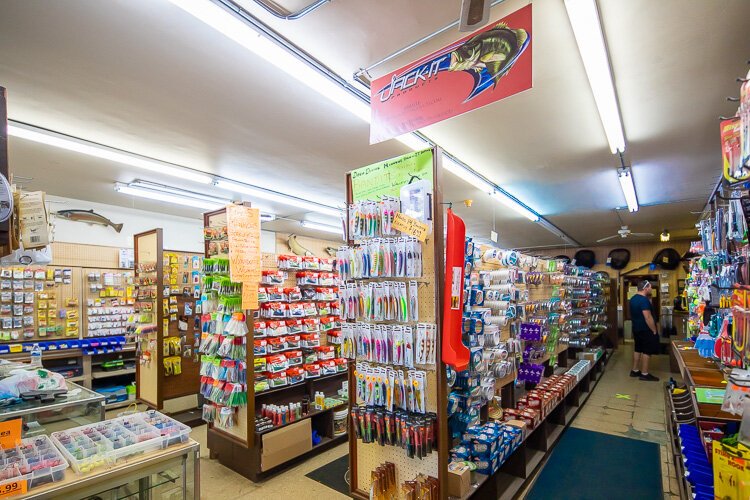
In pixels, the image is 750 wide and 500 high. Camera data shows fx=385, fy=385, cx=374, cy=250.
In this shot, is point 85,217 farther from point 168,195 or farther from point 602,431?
point 602,431

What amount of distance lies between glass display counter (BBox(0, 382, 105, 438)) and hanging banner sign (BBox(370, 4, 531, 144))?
3.03 m

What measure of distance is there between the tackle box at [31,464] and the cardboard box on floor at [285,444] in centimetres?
219

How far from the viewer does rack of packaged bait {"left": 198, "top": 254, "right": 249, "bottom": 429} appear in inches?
156

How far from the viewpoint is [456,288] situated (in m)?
2.31

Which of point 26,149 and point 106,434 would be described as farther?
point 26,149

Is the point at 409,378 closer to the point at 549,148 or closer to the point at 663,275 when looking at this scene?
the point at 549,148

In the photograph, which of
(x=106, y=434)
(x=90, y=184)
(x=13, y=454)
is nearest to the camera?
(x=13, y=454)

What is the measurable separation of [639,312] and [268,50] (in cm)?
868

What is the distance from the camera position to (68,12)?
2543mm

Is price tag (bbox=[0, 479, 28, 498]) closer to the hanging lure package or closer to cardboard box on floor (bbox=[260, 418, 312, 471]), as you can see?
the hanging lure package

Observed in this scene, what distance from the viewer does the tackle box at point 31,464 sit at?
1.77 m

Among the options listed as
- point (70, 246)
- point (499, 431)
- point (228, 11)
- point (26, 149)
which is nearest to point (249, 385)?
point (499, 431)

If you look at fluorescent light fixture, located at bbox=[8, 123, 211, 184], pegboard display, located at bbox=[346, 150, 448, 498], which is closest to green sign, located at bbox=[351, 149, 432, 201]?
pegboard display, located at bbox=[346, 150, 448, 498]

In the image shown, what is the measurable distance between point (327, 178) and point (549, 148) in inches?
133
